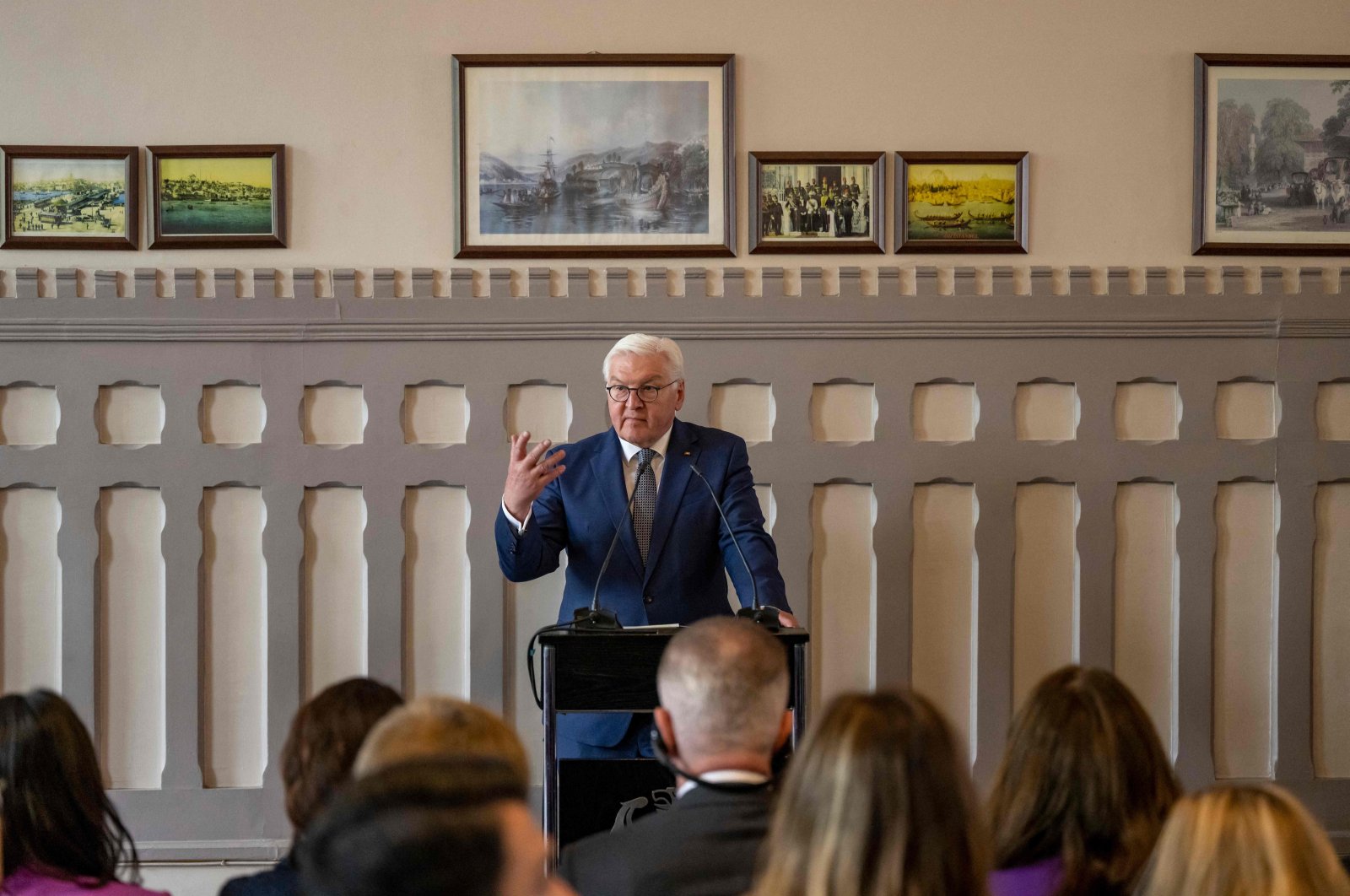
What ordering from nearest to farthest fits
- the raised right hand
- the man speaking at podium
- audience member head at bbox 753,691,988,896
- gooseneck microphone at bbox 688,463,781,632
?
audience member head at bbox 753,691,988,896 < gooseneck microphone at bbox 688,463,781,632 < the raised right hand < the man speaking at podium

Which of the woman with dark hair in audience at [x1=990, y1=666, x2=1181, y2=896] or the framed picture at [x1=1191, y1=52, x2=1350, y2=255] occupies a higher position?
the framed picture at [x1=1191, y1=52, x2=1350, y2=255]

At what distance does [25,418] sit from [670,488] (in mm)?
2176

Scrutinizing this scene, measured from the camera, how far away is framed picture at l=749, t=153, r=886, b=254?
3.76 m

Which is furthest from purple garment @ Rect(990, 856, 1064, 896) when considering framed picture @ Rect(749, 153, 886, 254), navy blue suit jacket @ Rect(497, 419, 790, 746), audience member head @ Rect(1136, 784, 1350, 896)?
framed picture @ Rect(749, 153, 886, 254)

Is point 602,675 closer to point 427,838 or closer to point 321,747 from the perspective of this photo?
point 321,747

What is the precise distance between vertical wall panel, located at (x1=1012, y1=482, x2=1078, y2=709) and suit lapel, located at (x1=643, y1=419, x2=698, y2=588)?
1.27 metres

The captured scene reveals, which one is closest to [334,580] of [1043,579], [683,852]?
[1043,579]

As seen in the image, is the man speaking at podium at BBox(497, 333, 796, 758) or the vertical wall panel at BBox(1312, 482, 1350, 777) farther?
the vertical wall panel at BBox(1312, 482, 1350, 777)

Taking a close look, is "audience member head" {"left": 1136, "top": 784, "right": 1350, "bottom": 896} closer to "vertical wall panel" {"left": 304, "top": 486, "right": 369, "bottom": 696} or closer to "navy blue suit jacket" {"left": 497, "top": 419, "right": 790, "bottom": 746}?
"navy blue suit jacket" {"left": 497, "top": 419, "right": 790, "bottom": 746}

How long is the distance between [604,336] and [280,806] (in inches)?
71.3

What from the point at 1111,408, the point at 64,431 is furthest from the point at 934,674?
the point at 64,431

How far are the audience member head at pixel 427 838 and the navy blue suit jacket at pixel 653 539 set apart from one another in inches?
82.1

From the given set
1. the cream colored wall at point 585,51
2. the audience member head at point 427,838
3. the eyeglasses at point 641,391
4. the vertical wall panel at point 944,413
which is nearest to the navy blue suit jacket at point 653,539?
the eyeglasses at point 641,391

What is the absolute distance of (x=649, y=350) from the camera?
3047mm
